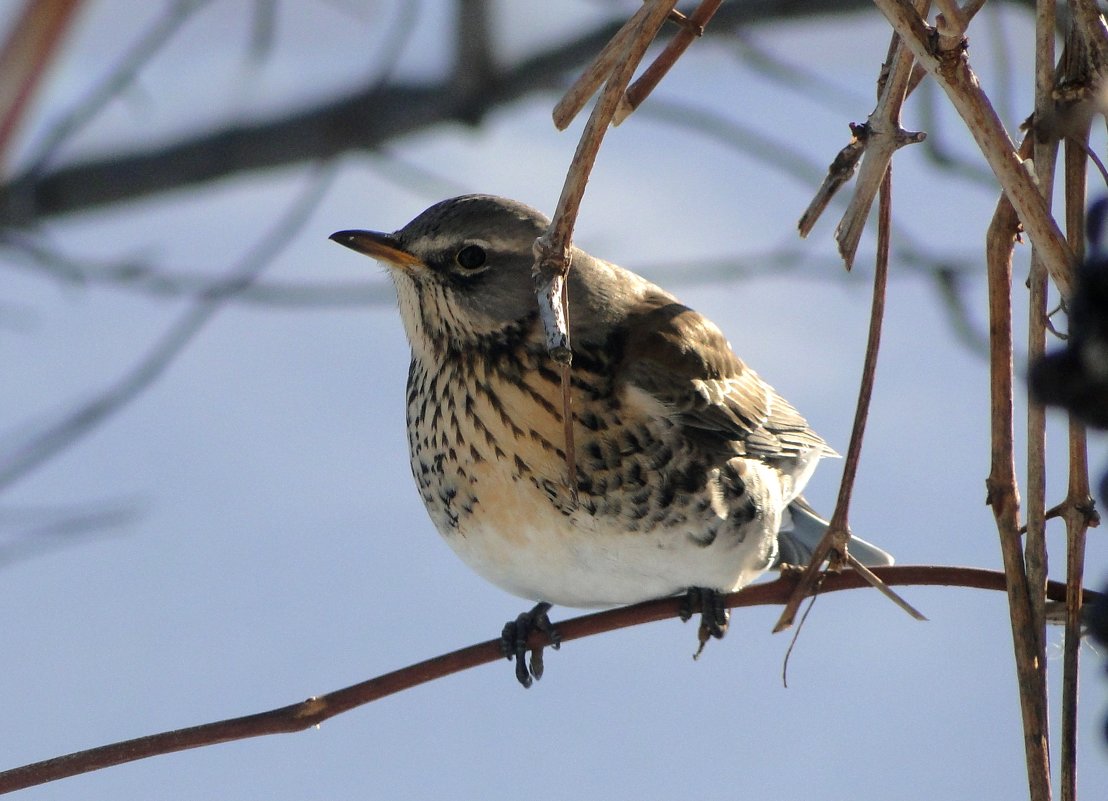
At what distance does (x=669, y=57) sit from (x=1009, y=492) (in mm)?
782

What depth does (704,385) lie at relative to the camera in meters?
3.64

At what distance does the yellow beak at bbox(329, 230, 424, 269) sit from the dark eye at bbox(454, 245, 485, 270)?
0.10 metres

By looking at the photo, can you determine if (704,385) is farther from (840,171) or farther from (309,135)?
(309,135)

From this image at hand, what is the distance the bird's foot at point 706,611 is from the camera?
3363 millimetres

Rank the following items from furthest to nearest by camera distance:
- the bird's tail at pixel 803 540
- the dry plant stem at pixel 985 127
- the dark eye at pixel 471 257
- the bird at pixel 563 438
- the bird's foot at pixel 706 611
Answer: the bird's tail at pixel 803 540, the dark eye at pixel 471 257, the bird's foot at pixel 706 611, the bird at pixel 563 438, the dry plant stem at pixel 985 127

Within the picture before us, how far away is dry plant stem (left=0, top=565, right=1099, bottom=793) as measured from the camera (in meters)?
1.81

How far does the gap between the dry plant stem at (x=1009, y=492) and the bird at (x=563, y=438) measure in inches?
55.4

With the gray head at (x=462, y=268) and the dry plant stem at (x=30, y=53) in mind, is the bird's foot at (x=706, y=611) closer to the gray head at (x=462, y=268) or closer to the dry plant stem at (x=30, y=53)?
the gray head at (x=462, y=268)

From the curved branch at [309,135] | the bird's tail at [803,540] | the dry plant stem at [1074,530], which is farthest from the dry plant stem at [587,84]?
the curved branch at [309,135]

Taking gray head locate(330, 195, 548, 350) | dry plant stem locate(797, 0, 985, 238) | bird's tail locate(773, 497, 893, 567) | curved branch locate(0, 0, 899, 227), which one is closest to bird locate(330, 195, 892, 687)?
gray head locate(330, 195, 548, 350)

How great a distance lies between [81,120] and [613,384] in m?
2.03

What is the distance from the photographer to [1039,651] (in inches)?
66.4

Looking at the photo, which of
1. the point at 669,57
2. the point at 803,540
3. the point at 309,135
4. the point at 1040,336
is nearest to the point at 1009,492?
the point at 1040,336

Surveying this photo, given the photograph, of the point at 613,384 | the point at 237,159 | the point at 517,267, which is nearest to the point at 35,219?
the point at 237,159
